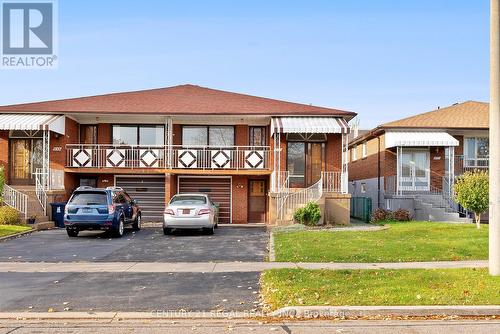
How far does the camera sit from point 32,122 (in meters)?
24.3

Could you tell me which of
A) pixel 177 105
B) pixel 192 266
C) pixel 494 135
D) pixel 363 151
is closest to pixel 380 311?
pixel 494 135

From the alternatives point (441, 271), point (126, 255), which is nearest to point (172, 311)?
point (441, 271)

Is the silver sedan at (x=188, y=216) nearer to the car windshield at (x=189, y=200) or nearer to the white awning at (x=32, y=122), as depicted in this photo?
the car windshield at (x=189, y=200)

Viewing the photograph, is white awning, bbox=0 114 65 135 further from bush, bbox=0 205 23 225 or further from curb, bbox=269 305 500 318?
curb, bbox=269 305 500 318

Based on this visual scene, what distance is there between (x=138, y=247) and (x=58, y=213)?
8.60 meters

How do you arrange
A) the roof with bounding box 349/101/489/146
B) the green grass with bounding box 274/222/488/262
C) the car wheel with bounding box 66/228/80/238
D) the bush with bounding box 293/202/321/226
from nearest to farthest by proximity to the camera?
1. the green grass with bounding box 274/222/488/262
2. the car wheel with bounding box 66/228/80/238
3. the bush with bounding box 293/202/321/226
4. the roof with bounding box 349/101/489/146

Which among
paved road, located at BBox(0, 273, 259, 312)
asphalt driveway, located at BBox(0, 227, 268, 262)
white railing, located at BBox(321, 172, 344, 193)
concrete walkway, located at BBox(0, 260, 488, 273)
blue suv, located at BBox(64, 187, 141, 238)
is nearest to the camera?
paved road, located at BBox(0, 273, 259, 312)

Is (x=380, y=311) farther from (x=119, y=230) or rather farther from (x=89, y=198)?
(x=89, y=198)

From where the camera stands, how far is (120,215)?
18.8m

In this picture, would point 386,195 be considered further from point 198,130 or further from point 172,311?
point 172,311

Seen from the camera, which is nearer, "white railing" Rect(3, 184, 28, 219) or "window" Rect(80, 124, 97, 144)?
"white railing" Rect(3, 184, 28, 219)

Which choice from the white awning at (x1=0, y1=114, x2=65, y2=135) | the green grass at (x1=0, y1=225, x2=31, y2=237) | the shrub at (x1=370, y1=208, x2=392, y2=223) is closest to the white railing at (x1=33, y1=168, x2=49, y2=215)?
the white awning at (x1=0, y1=114, x2=65, y2=135)

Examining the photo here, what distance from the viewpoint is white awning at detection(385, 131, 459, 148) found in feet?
86.6

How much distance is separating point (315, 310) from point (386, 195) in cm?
2071
